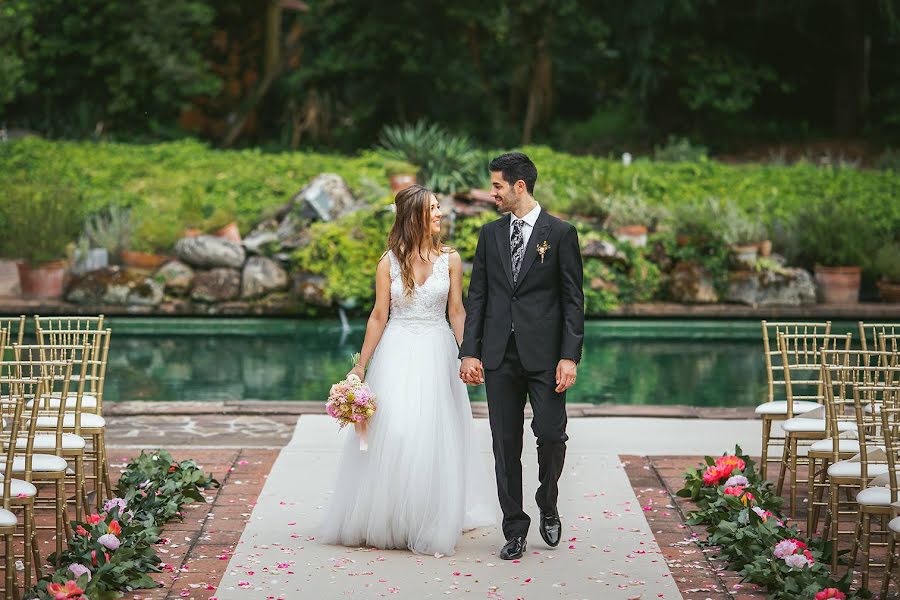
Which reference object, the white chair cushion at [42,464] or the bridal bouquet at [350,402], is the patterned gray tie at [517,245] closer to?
the bridal bouquet at [350,402]

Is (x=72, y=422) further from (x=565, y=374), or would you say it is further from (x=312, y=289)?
(x=312, y=289)

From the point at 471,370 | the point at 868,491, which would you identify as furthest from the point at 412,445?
the point at 868,491

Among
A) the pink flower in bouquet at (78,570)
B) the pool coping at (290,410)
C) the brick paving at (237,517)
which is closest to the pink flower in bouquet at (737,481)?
the brick paving at (237,517)

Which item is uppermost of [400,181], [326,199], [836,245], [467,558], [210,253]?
[400,181]

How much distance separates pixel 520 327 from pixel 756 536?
134 cm

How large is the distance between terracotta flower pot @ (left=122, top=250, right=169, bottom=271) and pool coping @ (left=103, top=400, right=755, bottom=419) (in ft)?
18.5

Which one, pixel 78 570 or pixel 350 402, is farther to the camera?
pixel 350 402

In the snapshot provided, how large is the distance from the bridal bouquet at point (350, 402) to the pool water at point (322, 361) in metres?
4.88

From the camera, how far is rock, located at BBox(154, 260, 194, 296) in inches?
561

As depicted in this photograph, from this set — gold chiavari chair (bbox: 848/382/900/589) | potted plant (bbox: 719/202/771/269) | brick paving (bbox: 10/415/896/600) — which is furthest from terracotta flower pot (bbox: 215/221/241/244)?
gold chiavari chair (bbox: 848/382/900/589)

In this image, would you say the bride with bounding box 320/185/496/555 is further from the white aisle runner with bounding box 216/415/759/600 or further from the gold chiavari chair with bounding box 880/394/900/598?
the gold chiavari chair with bounding box 880/394/900/598

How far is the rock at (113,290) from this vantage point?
14.0 metres

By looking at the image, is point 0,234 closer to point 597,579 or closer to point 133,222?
point 133,222

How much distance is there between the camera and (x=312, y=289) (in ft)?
46.1
